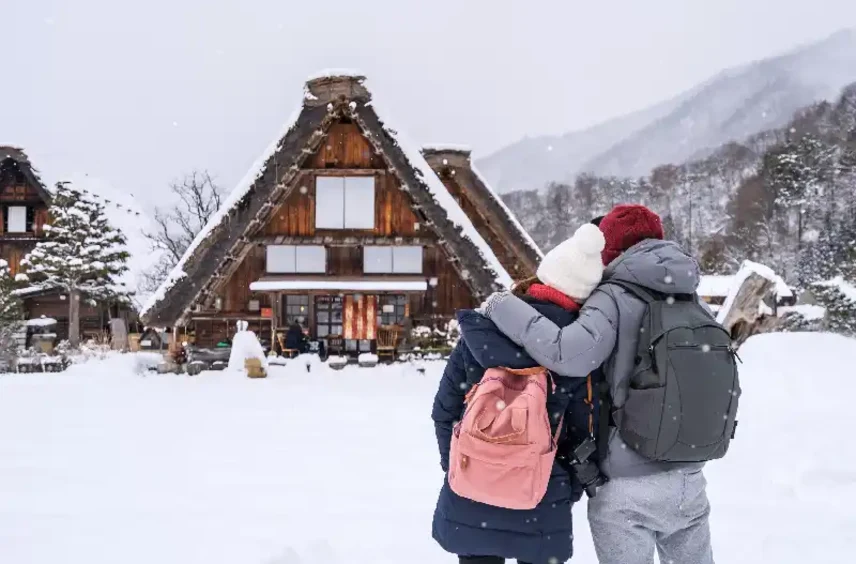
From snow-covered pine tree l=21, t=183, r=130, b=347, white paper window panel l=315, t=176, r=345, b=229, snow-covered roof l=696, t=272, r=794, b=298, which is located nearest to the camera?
white paper window panel l=315, t=176, r=345, b=229

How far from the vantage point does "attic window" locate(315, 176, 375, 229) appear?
1736 cm

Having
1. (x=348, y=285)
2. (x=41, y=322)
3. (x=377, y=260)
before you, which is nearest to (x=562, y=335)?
(x=348, y=285)

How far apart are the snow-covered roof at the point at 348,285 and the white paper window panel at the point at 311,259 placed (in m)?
0.41

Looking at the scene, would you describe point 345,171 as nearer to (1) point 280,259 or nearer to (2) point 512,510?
(1) point 280,259

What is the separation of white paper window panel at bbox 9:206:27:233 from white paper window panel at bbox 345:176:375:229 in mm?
18547

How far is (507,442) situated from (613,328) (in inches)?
19.6

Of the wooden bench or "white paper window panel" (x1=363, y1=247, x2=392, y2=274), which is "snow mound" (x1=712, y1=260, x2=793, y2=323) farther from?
"white paper window panel" (x1=363, y1=247, x2=392, y2=274)

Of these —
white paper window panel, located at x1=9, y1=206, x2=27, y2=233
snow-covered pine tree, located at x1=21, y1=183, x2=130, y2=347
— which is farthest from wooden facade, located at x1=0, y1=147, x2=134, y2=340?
snow-covered pine tree, located at x1=21, y1=183, x2=130, y2=347

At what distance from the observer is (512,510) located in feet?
6.98

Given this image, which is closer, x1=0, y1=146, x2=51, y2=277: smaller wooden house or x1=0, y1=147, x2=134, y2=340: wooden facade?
x1=0, y1=147, x2=134, y2=340: wooden facade

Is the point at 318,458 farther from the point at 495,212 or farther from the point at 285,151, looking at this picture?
the point at 495,212

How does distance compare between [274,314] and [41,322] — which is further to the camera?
[41,322]

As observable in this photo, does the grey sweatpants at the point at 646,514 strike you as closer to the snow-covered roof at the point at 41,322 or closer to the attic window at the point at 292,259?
the attic window at the point at 292,259

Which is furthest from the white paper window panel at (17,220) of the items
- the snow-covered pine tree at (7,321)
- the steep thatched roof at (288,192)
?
the steep thatched roof at (288,192)
